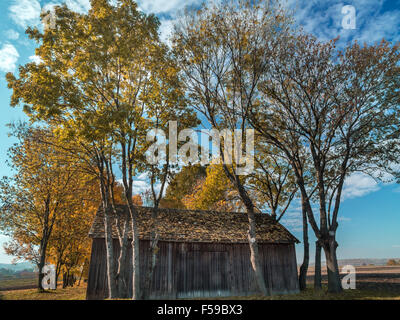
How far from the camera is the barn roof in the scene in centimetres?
2048

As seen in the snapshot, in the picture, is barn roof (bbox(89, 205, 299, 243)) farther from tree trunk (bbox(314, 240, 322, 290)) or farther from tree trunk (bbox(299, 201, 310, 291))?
tree trunk (bbox(314, 240, 322, 290))

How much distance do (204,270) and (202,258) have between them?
3.04 feet

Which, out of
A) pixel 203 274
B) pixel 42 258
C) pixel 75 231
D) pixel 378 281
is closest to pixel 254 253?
pixel 203 274

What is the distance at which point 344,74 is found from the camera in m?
18.8

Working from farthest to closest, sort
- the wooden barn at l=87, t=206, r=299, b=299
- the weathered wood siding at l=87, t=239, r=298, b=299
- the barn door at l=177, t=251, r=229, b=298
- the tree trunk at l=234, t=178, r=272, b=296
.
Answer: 1. the barn door at l=177, t=251, r=229, b=298
2. the wooden barn at l=87, t=206, r=299, b=299
3. the weathered wood siding at l=87, t=239, r=298, b=299
4. the tree trunk at l=234, t=178, r=272, b=296

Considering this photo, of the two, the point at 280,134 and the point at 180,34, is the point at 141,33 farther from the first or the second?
the point at 280,134

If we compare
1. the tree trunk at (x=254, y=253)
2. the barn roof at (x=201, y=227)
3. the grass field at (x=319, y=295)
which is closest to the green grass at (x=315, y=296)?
the grass field at (x=319, y=295)

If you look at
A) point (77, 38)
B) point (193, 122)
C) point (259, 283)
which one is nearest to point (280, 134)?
point (193, 122)

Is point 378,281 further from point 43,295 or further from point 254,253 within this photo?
point 43,295

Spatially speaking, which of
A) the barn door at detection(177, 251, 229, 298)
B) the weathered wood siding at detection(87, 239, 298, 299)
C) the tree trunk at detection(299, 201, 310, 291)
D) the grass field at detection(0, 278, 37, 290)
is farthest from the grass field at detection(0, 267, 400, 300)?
the grass field at detection(0, 278, 37, 290)

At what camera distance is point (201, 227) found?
73.8 feet

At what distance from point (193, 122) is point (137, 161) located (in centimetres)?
496

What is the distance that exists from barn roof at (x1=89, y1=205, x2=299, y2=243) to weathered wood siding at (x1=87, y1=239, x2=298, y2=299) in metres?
0.74
